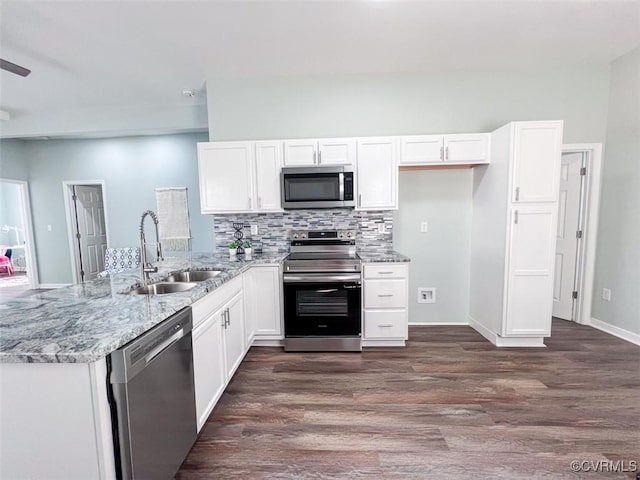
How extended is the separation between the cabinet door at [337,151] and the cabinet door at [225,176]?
77cm

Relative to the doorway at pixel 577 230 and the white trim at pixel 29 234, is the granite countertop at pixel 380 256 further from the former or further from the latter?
the white trim at pixel 29 234

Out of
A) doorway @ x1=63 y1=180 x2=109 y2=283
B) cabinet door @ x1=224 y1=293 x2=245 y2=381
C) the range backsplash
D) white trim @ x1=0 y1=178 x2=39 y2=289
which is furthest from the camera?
doorway @ x1=63 y1=180 x2=109 y2=283

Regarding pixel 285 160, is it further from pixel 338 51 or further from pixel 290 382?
pixel 290 382

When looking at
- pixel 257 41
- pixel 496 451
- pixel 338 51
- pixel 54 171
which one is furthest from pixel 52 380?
pixel 54 171

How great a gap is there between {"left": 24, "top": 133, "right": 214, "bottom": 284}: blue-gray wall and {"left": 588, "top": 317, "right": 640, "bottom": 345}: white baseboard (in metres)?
5.61

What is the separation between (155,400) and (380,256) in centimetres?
225

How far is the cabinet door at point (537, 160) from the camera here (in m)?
2.56

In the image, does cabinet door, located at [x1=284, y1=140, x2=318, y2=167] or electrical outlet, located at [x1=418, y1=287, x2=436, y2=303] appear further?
electrical outlet, located at [x1=418, y1=287, x2=436, y2=303]

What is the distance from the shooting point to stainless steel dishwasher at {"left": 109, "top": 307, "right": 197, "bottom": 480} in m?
1.04

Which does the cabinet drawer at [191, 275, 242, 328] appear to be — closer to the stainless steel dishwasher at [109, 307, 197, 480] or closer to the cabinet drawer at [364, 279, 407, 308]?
the stainless steel dishwasher at [109, 307, 197, 480]

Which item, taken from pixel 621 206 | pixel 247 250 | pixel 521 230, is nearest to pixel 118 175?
pixel 247 250

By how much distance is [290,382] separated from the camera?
2297mm

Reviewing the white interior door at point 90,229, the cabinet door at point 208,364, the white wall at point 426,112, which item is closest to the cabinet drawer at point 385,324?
the white wall at point 426,112

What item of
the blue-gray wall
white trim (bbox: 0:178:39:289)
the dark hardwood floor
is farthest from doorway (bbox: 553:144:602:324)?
white trim (bbox: 0:178:39:289)
